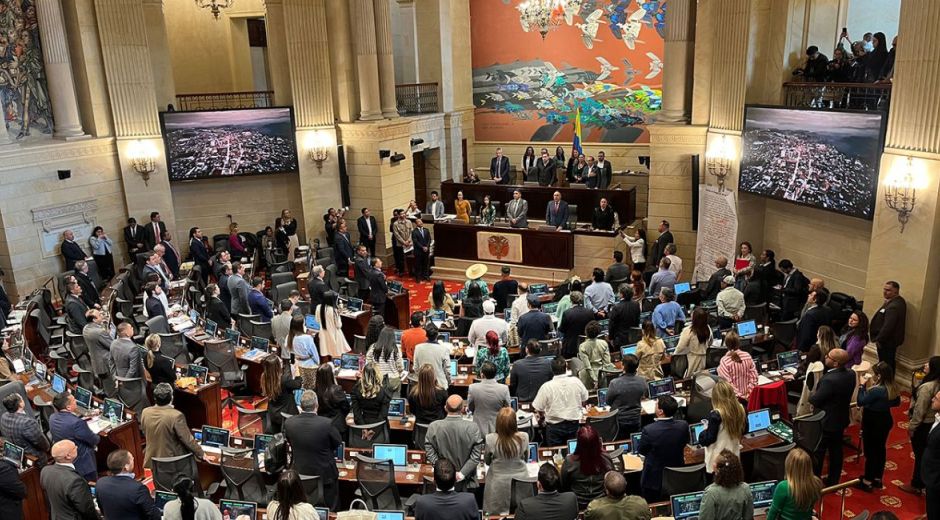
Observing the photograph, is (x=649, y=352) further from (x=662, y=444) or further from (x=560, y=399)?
(x=662, y=444)

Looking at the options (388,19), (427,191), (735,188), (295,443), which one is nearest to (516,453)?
(295,443)

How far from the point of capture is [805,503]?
192 inches

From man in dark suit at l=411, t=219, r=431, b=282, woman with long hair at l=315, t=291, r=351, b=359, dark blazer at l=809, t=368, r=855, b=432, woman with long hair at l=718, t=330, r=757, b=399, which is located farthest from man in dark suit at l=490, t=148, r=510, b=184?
dark blazer at l=809, t=368, r=855, b=432

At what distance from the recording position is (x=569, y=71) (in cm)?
2095

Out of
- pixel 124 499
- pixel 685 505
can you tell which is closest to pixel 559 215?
pixel 685 505

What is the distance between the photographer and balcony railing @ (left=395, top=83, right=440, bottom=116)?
20.2 m

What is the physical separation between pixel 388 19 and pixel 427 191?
18.3ft

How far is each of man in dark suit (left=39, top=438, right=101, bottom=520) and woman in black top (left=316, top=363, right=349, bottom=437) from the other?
2.21 meters

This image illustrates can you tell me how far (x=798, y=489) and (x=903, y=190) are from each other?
639 cm

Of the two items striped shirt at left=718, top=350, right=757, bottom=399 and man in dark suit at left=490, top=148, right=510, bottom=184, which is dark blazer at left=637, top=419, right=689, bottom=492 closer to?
striped shirt at left=718, top=350, right=757, bottom=399

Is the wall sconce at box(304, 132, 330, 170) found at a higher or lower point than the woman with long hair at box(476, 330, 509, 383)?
higher

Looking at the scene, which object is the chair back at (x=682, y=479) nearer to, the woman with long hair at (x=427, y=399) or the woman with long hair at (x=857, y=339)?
the woman with long hair at (x=427, y=399)

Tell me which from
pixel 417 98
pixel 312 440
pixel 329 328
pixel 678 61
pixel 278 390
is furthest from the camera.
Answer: pixel 417 98

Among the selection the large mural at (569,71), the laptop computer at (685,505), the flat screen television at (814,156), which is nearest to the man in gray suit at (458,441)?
the laptop computer at (685,505)
